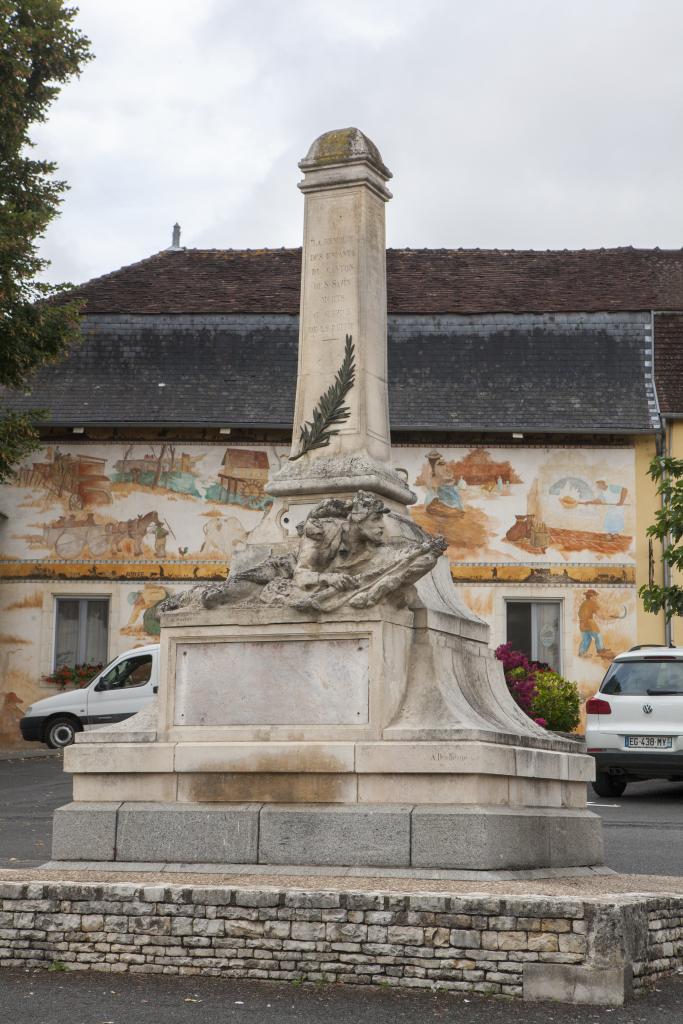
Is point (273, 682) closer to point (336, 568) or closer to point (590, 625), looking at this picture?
point (336, 568)

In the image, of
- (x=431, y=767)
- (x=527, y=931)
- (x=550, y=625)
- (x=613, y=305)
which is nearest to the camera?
(x=527, y=931)

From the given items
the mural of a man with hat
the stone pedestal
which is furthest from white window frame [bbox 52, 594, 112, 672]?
the stone pedestal

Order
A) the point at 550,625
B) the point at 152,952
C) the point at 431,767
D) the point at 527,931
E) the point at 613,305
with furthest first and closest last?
1. the point at 613,305
2. the point at 550,625
3. the point at 431,767
4. the point at 152,952
5. the point at 527,931

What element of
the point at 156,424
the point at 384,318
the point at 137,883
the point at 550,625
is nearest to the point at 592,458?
the point at 550,625

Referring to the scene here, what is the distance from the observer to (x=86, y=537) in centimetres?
2730

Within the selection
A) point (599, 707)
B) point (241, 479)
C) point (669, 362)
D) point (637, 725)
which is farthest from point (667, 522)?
point (241, 479)

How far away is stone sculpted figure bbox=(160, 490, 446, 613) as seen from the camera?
8797 millimetres

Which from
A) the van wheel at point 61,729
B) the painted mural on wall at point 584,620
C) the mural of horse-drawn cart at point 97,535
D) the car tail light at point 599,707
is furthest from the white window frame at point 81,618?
the car tail light at point 599,707

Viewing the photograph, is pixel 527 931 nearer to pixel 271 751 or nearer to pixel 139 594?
pixel 271 751

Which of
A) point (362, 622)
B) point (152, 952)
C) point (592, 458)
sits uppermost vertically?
point (592, 458)

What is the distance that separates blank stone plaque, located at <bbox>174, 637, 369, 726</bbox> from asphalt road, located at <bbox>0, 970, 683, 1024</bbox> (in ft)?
7.58

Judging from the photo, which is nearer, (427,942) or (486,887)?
(427,942)

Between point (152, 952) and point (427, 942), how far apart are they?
4.22ft

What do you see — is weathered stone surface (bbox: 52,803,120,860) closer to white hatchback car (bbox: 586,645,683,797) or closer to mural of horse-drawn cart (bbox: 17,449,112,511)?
white hatchback car (bbox: 586,645,683,797)
